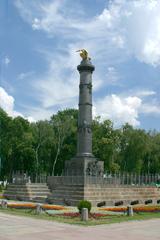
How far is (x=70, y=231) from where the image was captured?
1756 centimetres

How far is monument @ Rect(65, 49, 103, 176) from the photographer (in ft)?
129

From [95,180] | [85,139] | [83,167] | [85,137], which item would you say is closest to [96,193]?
[95,180]

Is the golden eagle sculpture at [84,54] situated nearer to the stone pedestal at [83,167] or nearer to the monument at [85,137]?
the monument at [85,137]

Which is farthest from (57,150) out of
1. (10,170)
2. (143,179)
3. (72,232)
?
(72,232)

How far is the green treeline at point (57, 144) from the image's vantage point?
2569 inches

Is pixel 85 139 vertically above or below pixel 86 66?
below

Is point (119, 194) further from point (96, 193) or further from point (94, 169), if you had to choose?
point (94, 169)

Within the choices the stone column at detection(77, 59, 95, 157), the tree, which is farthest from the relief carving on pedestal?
the tree

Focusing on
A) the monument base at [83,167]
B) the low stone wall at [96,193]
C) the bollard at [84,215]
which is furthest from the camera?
the monument base at [83,167]

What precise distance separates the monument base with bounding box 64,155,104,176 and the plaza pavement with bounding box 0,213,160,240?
17658 millimetres

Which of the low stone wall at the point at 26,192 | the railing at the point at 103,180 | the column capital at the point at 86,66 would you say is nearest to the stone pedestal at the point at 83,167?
the railing at the point at 103,180

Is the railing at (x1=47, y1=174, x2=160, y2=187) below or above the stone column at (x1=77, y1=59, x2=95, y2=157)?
below

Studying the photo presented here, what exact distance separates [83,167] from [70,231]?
21.6 m

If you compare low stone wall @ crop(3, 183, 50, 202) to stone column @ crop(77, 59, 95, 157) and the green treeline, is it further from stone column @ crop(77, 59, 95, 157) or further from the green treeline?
the green treeline
